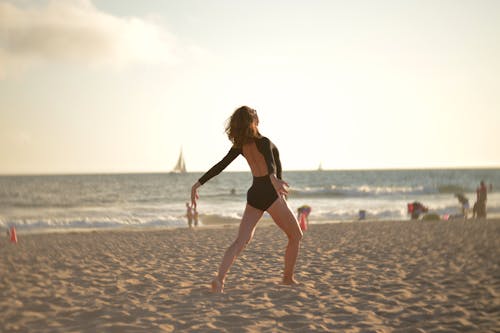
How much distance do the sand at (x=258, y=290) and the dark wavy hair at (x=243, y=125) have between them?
6.40 feet

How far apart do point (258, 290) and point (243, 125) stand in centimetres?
223

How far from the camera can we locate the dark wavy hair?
5023mm

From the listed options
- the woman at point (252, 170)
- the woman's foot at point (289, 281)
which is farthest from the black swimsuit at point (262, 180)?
the woman's foot at point (289, 281)

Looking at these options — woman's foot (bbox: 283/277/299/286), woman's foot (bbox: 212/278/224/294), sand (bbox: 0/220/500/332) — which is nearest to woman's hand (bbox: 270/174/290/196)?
sand (bbox: 0/220/500/332)

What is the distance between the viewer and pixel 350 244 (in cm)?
1052

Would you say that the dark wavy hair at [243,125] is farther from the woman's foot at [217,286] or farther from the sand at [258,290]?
the sand at [258,290]

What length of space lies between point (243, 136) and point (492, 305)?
3450mm

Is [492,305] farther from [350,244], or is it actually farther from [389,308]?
[350,244]

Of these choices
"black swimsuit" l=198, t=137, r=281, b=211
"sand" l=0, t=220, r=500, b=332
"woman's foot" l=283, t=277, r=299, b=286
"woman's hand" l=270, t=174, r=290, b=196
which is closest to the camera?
"sand" l=0, t=220, r=500, b=332

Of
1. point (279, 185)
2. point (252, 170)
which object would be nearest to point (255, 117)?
point (252, 170)

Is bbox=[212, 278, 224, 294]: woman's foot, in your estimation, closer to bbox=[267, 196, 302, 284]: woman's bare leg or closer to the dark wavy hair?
bbox=[267, 196, 302, 284]: woman's bare leg

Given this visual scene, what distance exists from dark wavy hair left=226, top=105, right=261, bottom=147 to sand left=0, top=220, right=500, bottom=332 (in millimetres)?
1951

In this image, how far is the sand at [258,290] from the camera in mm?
4254

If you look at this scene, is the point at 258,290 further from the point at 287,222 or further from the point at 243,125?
the point at 243,125
